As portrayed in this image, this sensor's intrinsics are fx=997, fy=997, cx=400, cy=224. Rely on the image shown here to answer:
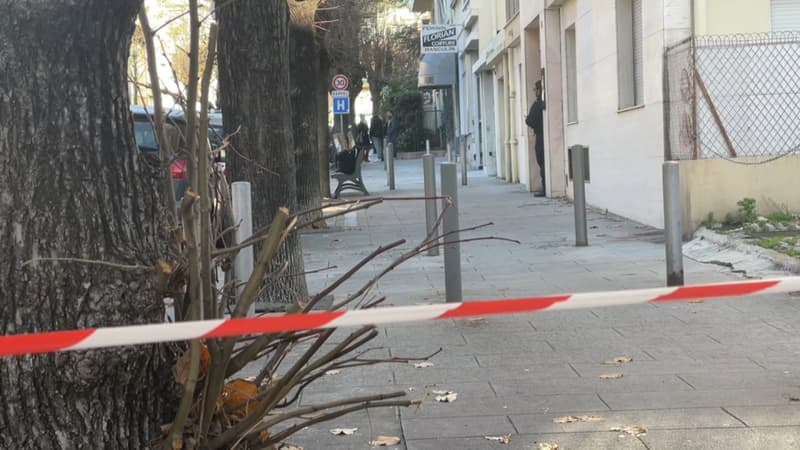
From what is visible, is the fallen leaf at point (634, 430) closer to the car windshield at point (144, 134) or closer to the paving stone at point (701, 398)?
the paving stone at point (701, 398)

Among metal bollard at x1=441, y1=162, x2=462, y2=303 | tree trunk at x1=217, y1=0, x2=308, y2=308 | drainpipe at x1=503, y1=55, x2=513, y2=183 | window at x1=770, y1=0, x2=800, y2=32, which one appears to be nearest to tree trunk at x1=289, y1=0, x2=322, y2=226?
tree trunk at x1=217, y1=0, x2=308, y2=308

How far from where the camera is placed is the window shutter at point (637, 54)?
12.6m

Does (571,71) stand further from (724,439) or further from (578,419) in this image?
(724,439)

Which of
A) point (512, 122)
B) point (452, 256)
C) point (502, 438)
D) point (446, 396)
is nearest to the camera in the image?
point (502, 438)

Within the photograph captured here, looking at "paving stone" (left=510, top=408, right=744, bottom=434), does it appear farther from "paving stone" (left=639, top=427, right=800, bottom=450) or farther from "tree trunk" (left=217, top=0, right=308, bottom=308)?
"tree trunk" (left=217, top=0, right=308, bottom=308)

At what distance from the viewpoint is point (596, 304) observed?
9.66 feet

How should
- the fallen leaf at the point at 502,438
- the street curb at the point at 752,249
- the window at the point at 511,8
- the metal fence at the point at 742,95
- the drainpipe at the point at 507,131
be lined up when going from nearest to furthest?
the fallen leaf at the point at 502,438 → the street curb at the point at 752,249 → the metal fence at the point at 742,95 → the window at the point at 511,8 → the drainpipe at the point at 507,131

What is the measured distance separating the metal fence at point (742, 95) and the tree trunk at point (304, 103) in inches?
191

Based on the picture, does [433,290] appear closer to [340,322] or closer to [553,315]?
[553,315]

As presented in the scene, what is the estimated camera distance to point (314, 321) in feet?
9.29

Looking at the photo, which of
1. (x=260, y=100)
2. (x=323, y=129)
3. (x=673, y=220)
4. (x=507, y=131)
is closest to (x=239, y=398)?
(x=260, y=100)

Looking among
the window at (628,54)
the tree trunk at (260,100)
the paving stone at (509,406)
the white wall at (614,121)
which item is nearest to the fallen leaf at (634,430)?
the paving stone at (509,406)

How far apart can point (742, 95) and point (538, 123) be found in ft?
27.3

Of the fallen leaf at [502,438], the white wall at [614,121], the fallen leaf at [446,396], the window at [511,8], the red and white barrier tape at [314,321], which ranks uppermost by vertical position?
the window at [511,8]
